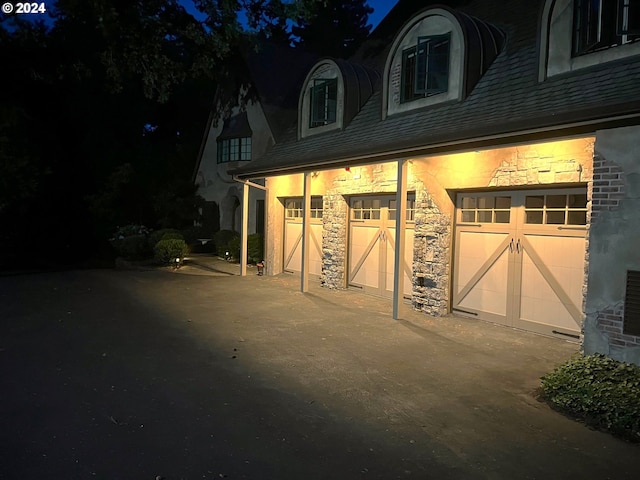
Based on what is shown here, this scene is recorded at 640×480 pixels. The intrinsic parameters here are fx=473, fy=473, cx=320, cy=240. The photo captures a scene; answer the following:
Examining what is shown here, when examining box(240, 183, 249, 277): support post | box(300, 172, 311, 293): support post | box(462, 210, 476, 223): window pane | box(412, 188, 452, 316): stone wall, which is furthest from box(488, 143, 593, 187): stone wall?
box(240, 183, 249, 277): support post

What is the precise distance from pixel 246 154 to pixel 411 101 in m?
11.1

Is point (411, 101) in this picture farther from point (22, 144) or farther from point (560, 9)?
point (22, 144)

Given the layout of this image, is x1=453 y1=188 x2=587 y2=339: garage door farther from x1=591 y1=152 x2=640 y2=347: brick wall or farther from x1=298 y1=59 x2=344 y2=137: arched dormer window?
x1=298 y1=59 x2=344 y2=137: arched dormer window

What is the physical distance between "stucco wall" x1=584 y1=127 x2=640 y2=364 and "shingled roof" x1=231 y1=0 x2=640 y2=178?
36 centimetres

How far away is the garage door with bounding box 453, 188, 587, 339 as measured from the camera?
7.18 meters

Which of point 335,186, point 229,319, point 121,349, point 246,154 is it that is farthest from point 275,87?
point 121,349

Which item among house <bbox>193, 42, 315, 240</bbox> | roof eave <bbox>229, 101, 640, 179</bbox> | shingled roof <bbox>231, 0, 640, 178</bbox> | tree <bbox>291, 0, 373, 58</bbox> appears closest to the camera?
roof eave <bbox>229, 101, 640, 179</bbox>

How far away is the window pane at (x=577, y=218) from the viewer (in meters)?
7.06

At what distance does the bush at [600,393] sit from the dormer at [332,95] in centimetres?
877

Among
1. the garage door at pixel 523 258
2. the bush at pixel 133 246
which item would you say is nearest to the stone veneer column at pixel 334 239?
the garage door at pixel 523 258

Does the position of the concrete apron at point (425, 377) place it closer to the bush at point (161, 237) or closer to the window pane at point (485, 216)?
the window pane at point (485, 216)

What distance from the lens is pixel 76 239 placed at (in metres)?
21.2

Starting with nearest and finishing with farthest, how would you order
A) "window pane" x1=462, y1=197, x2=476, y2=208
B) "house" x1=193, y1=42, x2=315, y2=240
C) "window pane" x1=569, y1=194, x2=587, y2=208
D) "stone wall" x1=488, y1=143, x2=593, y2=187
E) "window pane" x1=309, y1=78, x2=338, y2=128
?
"stone wall" x1=488, y1=143, x2=593, y2=187 < "window pane" x1=569, y1=194, x2=587, y2=208 < "window pane" x1=462, y1=197, x2=476, y2=208 < "window pane" x1=309, y1=78, x2=338, y2=128 < "house" x1=193, y1=42, x2=315, y2=240

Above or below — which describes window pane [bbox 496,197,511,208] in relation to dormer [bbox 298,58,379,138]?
below
